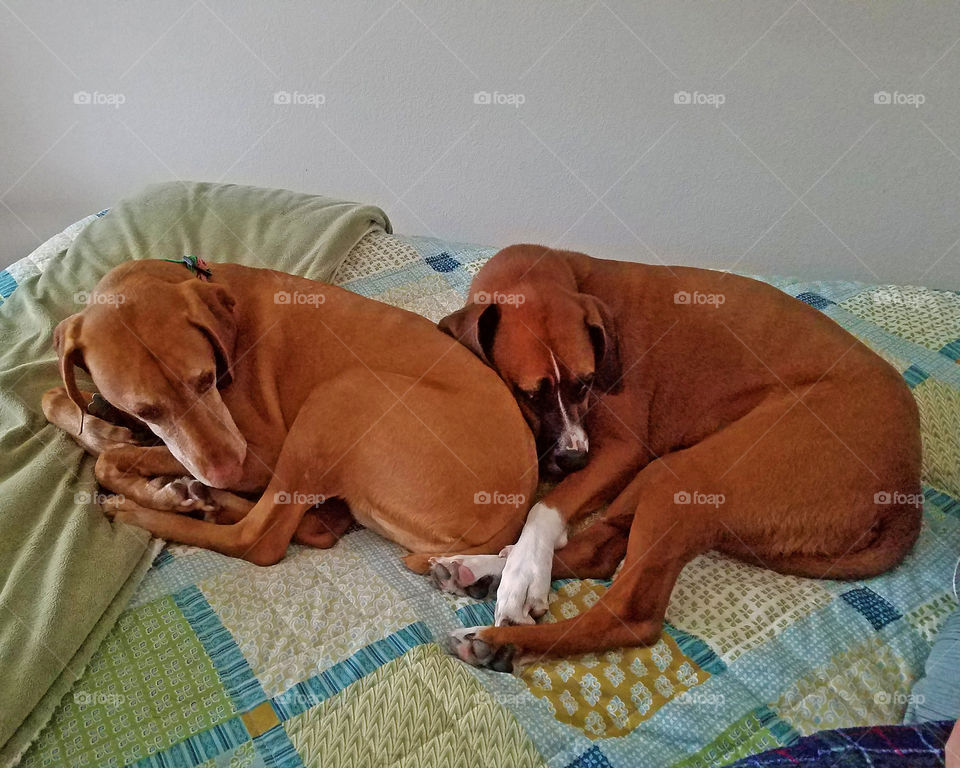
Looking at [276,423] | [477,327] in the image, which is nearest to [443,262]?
[477,327]

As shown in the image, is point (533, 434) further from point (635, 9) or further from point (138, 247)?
point (635, 9)

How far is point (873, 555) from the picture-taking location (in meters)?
2.31

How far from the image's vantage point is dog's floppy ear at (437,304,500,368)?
2.53m

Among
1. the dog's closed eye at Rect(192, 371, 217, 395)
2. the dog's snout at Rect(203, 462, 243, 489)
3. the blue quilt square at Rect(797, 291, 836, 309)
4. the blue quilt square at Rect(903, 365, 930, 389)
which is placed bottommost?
the dog's snout at Rect(203, 462, 243, 489)

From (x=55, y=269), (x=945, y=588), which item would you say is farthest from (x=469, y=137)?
(x=945, y=588)

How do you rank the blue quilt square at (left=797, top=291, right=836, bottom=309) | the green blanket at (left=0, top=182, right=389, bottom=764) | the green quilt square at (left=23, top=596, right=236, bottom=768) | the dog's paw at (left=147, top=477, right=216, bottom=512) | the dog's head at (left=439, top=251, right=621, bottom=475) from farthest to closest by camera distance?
1. the blue quilt square at (left=797, top=291, right=836, bottom=309)
2. the dog's head at (left=439, top=251, right=621, bottom=475)
3. the dog's paw at (left=147, top=477, right=216, bottom=512)
4. the green blanket at (left=0, top=182, right=389, bottom=764)
5. the green quilt square at (left=23, top=596, right=236, bottom=768)

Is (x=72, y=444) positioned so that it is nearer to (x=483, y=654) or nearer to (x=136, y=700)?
(x=136, y=700)

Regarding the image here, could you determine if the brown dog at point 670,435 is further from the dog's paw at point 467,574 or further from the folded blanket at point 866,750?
the folded blanket at point 866,750

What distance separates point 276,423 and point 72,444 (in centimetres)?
Result: 61

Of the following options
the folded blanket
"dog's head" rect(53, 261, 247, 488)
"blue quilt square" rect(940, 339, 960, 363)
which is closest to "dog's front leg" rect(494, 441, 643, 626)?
the folded blanket

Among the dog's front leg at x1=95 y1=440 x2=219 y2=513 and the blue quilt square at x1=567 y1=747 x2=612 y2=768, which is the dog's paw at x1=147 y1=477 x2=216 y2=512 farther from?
the blue quilt square at x1=567 y1=747 x2=612 y2=768

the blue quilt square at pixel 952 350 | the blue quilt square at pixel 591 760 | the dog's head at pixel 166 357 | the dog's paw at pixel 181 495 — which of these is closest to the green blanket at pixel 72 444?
the dog's paw at pixel 181 495

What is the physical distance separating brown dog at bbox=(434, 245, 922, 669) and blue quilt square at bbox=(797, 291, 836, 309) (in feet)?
1.99

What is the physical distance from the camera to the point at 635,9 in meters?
3.67
